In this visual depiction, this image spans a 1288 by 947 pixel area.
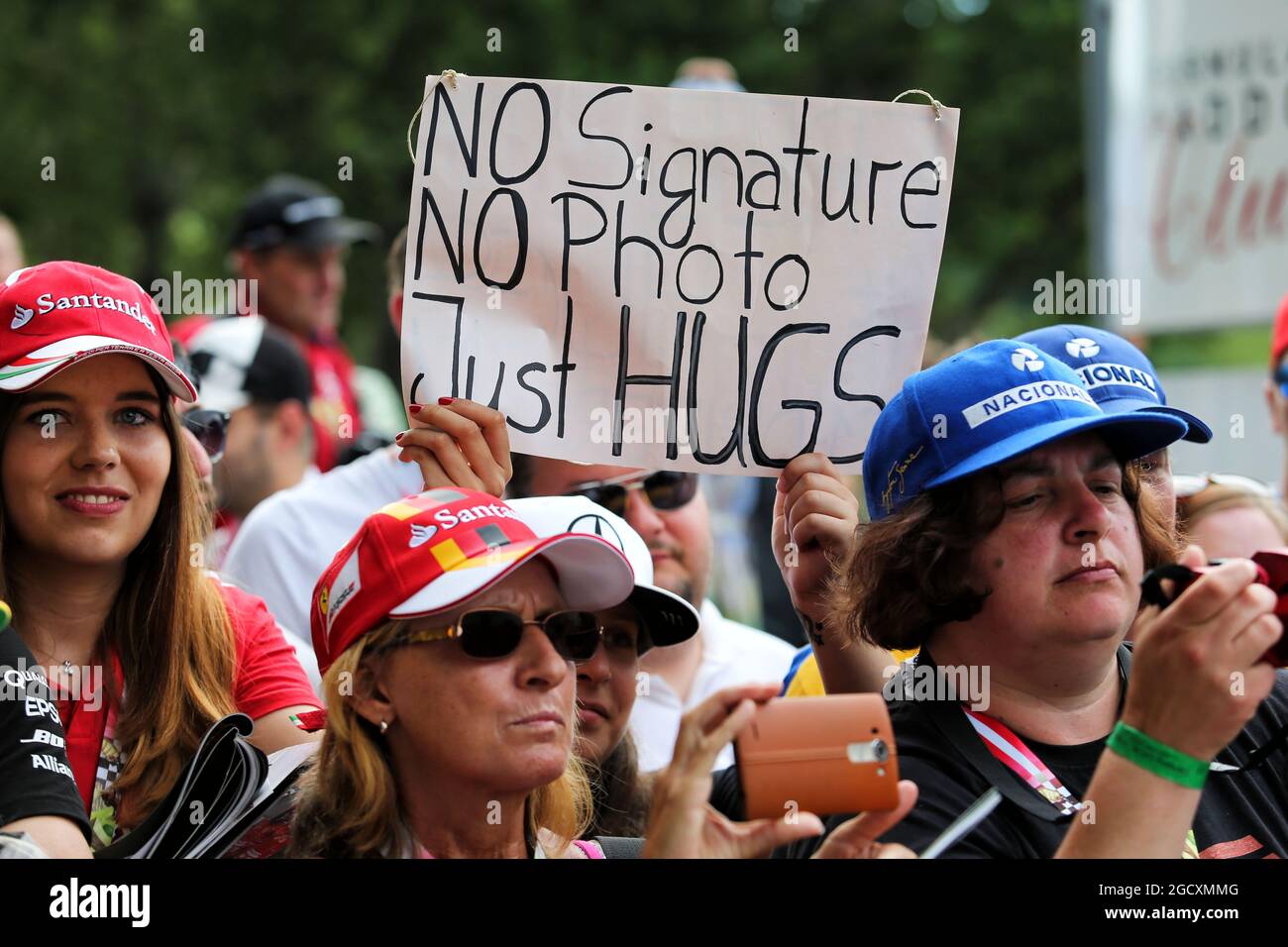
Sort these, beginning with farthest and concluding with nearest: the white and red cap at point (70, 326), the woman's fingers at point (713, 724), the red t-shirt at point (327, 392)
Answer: the red t-shirt at point (327, 392) → the white and red cap at point (70, 326) → the woman's fingers at point (713, 724)

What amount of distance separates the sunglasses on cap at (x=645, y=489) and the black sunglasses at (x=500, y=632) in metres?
1.36

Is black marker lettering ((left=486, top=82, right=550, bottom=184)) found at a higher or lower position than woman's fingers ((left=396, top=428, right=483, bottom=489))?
higher

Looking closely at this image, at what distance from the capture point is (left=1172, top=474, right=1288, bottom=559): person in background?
4.34m

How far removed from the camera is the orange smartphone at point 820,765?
94.9 inches

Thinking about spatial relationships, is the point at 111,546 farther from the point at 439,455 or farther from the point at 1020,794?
the point at 1020,794

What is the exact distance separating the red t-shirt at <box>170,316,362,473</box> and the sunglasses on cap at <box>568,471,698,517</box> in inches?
107

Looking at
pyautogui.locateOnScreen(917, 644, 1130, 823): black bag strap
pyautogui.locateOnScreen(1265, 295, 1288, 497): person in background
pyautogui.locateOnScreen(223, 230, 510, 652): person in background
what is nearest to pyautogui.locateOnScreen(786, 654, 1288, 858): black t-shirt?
pyautogui.locateOnScreen(917, 644, 1130, 823): black bag strap

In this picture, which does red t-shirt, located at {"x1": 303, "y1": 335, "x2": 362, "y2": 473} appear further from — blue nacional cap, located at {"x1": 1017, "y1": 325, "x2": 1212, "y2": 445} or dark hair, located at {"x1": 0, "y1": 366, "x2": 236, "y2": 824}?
blue nacional cap, located at {"x1": 1017, "y1": 325, "x2": 1212, "y2": 445}

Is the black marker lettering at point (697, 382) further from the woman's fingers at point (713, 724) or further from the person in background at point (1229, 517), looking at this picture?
the person in background at point (1229, 517)

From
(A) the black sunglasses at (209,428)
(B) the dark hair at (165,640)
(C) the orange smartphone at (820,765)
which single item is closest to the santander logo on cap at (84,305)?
(B) the dark hair at (165,640)

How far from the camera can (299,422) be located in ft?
19.3

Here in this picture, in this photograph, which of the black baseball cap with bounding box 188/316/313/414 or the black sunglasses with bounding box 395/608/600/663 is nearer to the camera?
the black sunglasses with bounding box 395/608/600/663

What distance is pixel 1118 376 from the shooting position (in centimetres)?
369
